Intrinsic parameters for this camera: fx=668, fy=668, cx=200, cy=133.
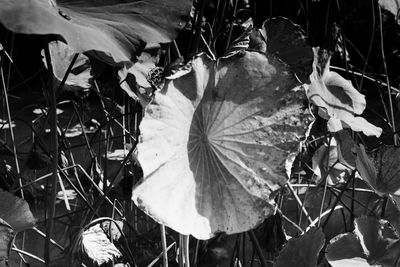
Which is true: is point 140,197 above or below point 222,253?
above

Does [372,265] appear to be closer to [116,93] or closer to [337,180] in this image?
[337,180]

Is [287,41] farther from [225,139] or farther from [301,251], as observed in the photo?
[301,251]

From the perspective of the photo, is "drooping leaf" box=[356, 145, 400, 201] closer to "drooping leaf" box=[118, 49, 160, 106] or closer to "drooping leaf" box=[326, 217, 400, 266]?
"drooping leaf" box=[326, 217, 400, 266]

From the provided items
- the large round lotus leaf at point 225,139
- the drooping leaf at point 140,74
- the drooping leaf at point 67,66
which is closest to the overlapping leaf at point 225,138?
the large round lotus leaf at point 225,139

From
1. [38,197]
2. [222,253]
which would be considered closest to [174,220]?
[222,253]

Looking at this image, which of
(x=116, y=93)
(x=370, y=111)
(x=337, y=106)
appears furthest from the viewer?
(x=370, y=111)

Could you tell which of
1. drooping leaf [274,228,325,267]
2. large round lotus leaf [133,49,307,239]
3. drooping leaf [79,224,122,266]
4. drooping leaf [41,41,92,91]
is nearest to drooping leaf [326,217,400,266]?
drooping leaf [274,228,325,267]

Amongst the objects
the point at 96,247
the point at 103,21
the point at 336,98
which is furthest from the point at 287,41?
the point at 96,247

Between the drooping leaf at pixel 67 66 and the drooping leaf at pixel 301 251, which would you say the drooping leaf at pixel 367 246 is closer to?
the drooping leaf at pixel 301 251
